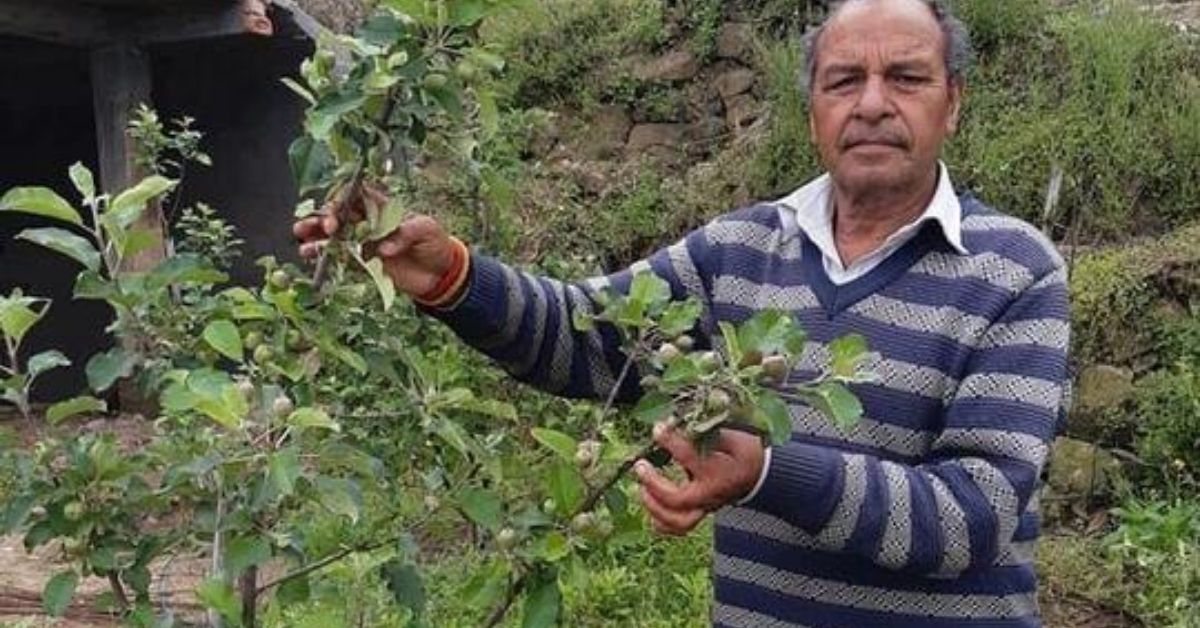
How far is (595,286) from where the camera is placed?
186 cm

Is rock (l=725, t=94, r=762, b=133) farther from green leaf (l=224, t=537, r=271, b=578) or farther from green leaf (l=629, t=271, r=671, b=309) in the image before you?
green leaf (l=224, t=537, r=271, b=578)

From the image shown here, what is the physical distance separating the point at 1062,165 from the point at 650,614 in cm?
227

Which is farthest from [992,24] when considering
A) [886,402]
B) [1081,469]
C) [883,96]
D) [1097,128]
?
[886,402]

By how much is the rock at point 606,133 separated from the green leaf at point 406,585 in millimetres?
5219

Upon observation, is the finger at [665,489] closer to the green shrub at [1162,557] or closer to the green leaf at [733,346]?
the green leaf at [733,346]

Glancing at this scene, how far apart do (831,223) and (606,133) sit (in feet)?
16.3

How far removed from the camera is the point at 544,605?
1431 mm

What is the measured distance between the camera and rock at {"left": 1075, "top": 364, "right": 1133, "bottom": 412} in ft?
15.1

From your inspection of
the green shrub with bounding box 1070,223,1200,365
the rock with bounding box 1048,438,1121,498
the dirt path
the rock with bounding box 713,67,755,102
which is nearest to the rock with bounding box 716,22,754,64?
the rock with bounding box 713,67,755,102

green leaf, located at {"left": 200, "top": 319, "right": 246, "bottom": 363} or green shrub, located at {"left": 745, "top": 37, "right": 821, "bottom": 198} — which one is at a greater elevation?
green leaf, located at {"left": 200, "top": 319, "right": 246, "bottom": 363}

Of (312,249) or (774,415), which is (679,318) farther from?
(312,249)

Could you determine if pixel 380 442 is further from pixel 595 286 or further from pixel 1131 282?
pixel 1131 282

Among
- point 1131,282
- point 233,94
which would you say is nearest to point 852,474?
point 1131,282

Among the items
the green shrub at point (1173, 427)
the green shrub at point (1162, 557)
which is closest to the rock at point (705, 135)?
the green shrub at point (1173, 427)
